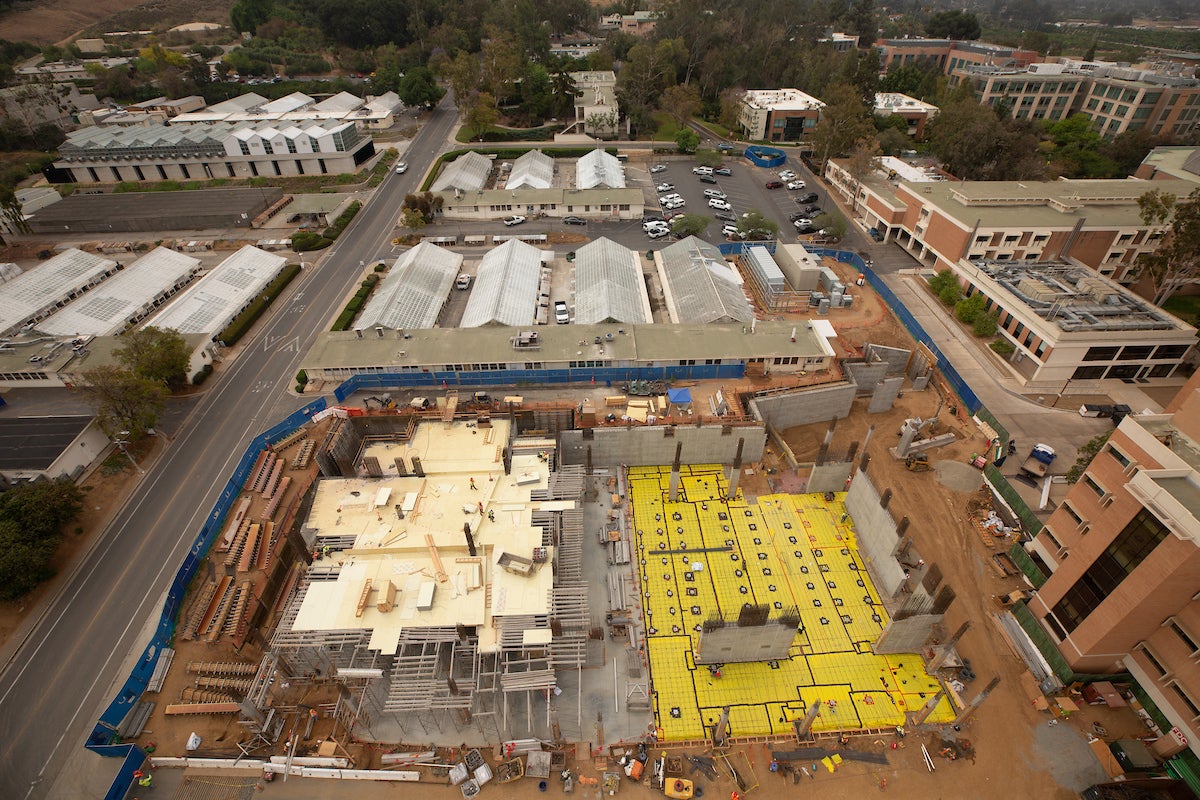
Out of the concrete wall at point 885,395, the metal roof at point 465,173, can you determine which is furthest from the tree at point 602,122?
the concrete wall at point 885,395

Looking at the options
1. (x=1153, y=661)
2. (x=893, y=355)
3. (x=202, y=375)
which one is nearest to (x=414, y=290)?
(x=202, y=375)

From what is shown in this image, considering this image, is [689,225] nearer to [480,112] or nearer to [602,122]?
[602,122]

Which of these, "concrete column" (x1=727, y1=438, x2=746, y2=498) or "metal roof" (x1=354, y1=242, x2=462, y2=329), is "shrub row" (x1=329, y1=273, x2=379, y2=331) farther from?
"concrete column" (x1=727, y1=438, x2=746, y2=498)

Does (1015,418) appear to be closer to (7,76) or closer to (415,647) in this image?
(415,647)

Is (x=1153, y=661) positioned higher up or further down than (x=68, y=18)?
further down

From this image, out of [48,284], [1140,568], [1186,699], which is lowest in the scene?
[1186,699]

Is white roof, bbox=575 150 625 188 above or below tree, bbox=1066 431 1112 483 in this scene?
above

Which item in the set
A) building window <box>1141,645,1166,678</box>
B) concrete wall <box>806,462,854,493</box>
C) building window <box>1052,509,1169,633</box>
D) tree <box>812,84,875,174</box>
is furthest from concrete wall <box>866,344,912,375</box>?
tree <box>812,84,875,174</box>
